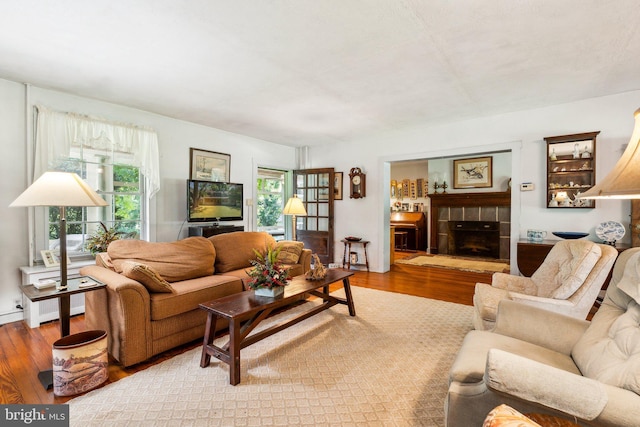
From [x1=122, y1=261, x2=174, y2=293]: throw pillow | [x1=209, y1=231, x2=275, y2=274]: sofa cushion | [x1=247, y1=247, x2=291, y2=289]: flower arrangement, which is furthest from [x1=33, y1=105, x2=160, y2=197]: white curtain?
[x1=247, y1=247, x2=291, y2=289]: flower arrangement

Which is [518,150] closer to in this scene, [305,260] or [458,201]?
[305,260]

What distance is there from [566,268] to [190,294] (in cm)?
318

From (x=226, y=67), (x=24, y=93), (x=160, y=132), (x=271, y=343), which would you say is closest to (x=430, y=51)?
(x=226, y=67)

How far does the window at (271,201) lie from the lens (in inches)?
262

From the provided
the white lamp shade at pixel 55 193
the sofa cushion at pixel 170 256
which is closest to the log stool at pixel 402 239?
the sofa cushion at pixel 170 256

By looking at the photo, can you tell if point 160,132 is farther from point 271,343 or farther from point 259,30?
point 271,343

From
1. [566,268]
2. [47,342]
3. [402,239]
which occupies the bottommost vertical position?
[47,342]

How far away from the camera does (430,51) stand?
8.47 ft

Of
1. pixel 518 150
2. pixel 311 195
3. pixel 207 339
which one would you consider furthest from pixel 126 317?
pixel 518 150

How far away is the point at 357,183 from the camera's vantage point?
19.0ft

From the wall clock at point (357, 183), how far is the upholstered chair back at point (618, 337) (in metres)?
4.20

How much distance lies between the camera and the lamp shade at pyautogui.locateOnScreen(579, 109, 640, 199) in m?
0.92

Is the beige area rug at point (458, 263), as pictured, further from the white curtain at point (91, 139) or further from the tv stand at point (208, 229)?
the white curtain at point (91, 139)

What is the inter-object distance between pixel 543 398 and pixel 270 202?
6099mm
